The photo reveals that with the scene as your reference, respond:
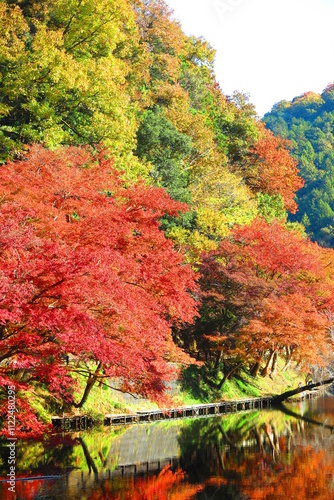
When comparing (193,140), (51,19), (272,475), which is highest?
(51,19)

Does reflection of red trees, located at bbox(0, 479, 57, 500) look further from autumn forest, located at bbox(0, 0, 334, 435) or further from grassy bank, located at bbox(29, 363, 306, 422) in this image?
grassy bank, located at bbox(29, 363, 306, 422)

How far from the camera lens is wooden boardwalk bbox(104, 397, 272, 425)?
666 inches

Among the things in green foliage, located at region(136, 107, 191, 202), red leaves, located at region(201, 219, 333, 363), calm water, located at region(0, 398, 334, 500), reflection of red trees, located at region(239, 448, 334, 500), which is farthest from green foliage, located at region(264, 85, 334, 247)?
reflection of red trees, located at region(239, 448, 334, 500)

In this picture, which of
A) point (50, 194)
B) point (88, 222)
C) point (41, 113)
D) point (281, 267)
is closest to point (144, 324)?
point (88, 222)

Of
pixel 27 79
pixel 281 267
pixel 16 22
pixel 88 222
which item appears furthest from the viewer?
pixel 281 267

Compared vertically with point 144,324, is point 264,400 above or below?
below

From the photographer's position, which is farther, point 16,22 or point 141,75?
point 141,75

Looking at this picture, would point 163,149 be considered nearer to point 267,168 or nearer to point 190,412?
point 190,412

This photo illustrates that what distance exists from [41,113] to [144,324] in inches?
365

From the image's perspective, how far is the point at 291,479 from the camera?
10.4 m

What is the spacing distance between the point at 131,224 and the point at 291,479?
23.9 feet

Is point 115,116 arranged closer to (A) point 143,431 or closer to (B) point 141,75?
(B) point 141,75

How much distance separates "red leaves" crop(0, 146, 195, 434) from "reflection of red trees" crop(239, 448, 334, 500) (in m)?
3.42

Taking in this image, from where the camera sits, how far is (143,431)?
52.4 ft
